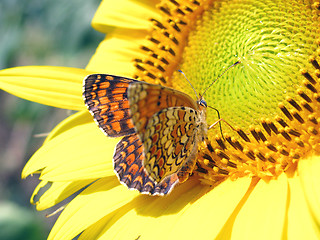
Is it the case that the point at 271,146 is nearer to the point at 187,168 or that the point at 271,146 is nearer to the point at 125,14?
the point at 187,168

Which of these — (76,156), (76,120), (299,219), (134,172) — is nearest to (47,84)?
(76,120)

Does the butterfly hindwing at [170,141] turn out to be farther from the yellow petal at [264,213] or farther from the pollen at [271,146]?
the yellow petal at [264,213]

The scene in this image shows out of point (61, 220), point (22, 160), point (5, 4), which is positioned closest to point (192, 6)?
point (61, 220)

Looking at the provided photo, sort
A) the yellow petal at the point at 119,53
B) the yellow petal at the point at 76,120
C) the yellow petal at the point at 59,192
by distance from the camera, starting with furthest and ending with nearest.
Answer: the yellow petal at the point at 119,53 < the yellow petal at the point at 76,120 < the yellow petal at the point at 59,192

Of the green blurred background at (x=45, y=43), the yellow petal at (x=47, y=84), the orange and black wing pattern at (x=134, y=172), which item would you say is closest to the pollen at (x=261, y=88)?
the orange and black wing pattern at (x=134, y=172)

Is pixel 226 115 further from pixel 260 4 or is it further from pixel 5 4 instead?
pixel 5 4
